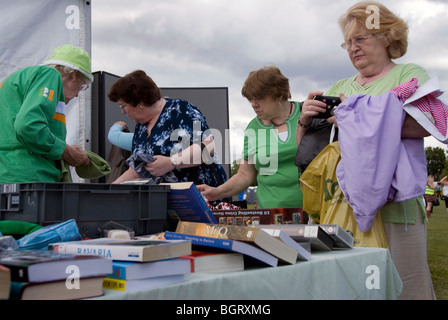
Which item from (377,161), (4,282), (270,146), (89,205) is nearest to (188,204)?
(89,205)

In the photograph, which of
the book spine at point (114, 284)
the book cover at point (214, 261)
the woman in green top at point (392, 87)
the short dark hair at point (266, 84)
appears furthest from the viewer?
the short dark hair at point (266, 84)

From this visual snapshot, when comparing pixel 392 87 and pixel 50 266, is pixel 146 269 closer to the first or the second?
pixel 50 266

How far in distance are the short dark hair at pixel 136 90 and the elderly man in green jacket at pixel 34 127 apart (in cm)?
39

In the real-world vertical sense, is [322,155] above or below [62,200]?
above

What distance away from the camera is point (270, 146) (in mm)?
2309

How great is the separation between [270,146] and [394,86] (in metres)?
0.73

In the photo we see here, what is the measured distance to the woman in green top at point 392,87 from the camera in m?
1.64

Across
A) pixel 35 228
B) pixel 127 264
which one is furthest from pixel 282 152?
pixel 127 264

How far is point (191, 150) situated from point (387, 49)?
1.01 meters

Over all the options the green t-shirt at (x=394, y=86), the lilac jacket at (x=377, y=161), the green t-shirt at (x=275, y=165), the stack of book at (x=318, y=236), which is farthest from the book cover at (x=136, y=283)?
the green t-shirt at (x=275, y=165)

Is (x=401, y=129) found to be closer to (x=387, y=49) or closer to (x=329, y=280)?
(x=387, y=49)

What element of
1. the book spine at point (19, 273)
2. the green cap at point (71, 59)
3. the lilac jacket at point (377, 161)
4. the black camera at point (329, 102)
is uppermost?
the green cap at point (71, 59)

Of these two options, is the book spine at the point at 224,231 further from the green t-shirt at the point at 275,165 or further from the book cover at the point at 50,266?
the green t-shirt at the point at 275,165
